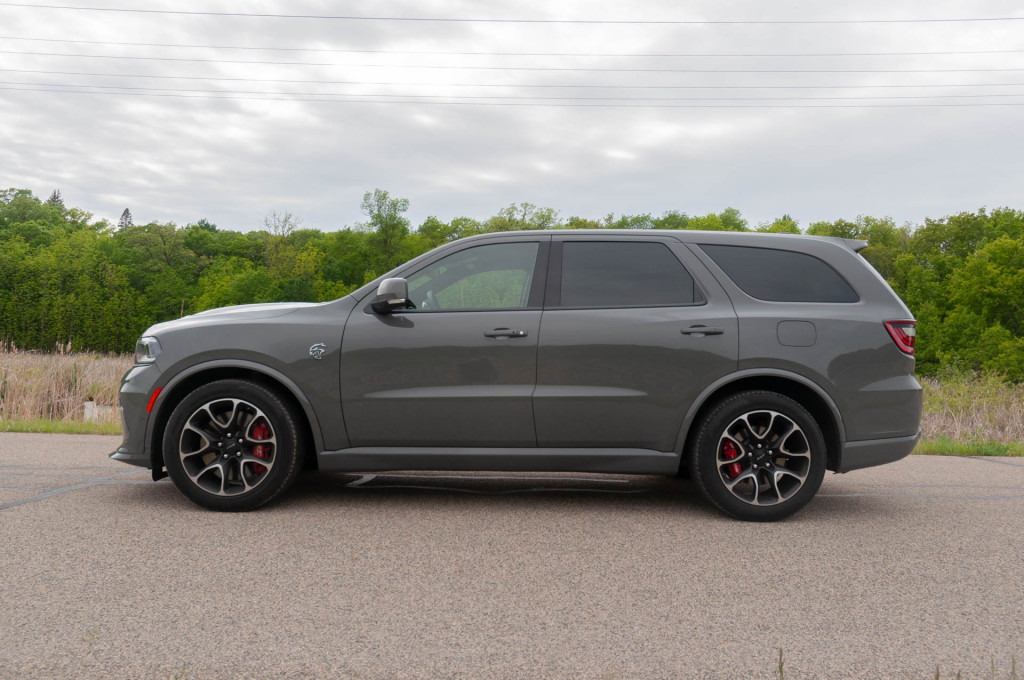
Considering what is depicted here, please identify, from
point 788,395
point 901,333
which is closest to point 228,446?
point 788,395

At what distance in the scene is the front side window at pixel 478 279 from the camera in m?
5.13

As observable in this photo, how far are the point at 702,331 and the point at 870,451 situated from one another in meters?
1.26

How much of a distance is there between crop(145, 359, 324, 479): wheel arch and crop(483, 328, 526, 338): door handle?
1.21m

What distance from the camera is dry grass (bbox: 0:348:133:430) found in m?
11.3

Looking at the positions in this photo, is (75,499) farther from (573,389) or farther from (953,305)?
(953,305)

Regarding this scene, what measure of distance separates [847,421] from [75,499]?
4993mm

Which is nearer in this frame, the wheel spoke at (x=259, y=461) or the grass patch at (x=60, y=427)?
the wheel spoke at (x=259, y=461)

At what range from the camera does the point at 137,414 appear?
16.7ft

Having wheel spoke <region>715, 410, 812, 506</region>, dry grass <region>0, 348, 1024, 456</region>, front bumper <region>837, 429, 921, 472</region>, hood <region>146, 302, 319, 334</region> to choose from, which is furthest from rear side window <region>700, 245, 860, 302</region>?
dry grass <region>0, 348, 1024, 456</region>

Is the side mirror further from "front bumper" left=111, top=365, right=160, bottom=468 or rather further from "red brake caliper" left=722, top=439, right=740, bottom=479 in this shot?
"red brake caliper" left=722, top=439, right=740, bottom=479

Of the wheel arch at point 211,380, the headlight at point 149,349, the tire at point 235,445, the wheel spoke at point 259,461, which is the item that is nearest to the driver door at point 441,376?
the wheel arch at point 211,380

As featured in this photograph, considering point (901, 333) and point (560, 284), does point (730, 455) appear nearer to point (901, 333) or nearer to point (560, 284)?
point (901, 333)

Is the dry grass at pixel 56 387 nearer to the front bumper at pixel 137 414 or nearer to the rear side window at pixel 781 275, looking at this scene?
the front bumper at pixel 137 414

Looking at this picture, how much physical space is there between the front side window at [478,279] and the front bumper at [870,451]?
2175 mm
